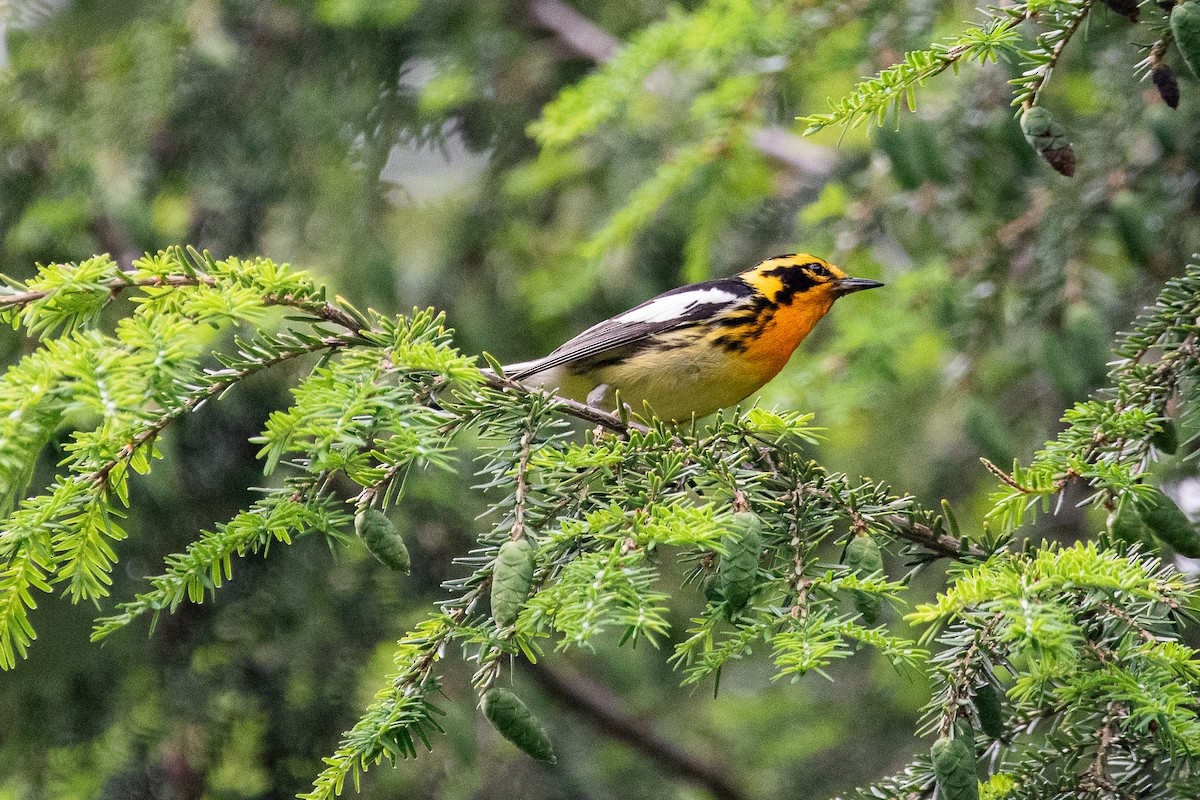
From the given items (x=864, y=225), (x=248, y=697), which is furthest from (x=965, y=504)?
(x=248, y=697)

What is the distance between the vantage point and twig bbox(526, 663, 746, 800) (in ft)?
14.6

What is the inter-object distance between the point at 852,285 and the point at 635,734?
6.92 feet

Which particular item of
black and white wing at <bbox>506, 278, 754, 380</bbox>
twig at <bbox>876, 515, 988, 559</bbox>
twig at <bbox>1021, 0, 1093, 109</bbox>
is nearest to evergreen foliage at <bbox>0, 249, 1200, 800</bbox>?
twig at <bbox>876, 515, 988, 559</bbox>

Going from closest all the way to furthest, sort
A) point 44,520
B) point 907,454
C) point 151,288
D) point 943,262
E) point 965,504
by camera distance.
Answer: point 44,520 → point 151,288 → point 943,262 → point 965,504 → point 907,454

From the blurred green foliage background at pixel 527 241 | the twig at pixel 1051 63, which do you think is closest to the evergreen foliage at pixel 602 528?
the twig at pixel 1051 63

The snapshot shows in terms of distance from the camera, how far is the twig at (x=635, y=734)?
4461 millimetres

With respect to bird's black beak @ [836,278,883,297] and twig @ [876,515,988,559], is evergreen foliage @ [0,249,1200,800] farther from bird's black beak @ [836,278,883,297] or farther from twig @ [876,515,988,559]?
bird's black beak @ [836,278,883,297]

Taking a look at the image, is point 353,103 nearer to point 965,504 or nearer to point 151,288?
point 151,288

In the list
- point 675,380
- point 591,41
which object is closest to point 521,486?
point 675,380

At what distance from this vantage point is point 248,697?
3.80m

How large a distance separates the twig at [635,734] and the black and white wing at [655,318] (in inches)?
54.2

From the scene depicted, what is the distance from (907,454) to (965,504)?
0.44 m

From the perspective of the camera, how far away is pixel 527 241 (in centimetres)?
521

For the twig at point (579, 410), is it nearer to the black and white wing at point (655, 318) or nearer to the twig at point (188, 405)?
the twig at point (188, 405)
